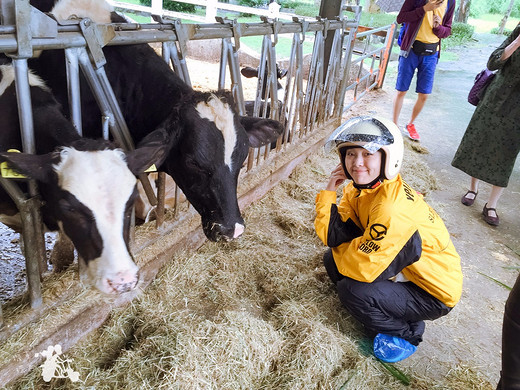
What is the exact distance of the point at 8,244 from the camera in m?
3.10

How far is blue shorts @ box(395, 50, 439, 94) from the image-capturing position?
5836mm

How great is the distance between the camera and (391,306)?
2455 mm

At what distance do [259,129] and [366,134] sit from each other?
842mm

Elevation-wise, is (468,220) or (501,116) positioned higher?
(501,116)

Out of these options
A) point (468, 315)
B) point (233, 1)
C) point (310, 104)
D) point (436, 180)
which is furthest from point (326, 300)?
point (233, 1)

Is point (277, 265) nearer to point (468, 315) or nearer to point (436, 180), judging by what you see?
point (468, 315)

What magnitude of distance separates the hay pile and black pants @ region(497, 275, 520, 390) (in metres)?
0.88

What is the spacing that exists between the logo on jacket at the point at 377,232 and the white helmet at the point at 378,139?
284 mm

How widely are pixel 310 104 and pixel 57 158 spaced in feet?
11.3

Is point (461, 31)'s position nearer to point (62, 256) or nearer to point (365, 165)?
point (365, 165)

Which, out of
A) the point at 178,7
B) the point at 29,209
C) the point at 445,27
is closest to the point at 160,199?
the point at 29,209

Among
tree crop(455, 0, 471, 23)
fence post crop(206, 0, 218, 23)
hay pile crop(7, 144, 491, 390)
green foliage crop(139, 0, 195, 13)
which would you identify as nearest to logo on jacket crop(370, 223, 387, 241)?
hay pile crop(7, 144, 491, 390)

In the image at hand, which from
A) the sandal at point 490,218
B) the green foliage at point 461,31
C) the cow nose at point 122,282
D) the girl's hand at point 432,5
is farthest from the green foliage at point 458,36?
the cow nose at point 122,282

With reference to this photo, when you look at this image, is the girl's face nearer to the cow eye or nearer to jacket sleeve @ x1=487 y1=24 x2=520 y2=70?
the cow eye
